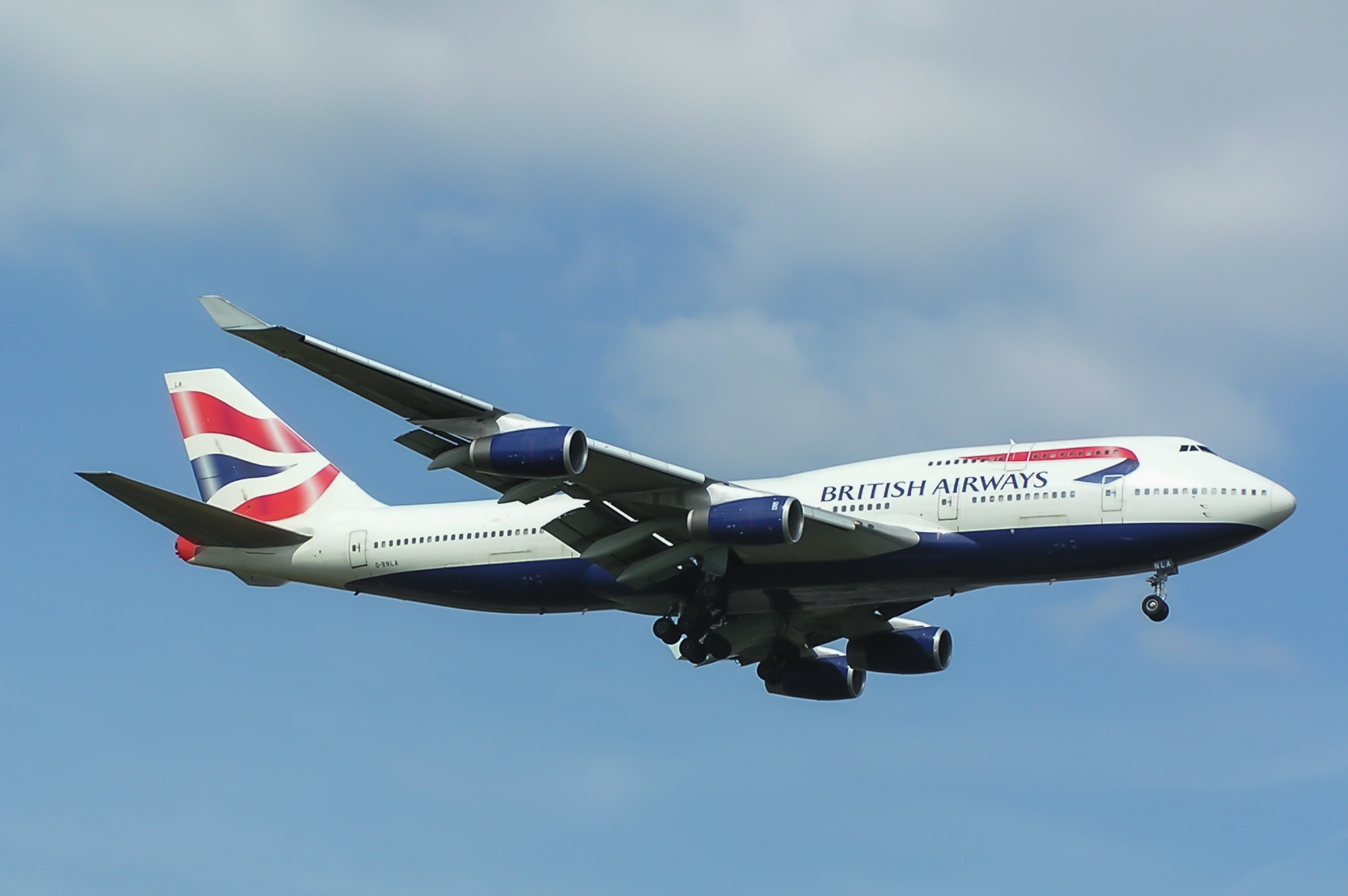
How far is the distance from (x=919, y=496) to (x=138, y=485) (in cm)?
1827

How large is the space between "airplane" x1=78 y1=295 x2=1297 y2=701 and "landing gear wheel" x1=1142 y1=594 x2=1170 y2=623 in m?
0.05

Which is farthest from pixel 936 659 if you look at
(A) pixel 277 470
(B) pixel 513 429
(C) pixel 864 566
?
(A) pixel 277 470

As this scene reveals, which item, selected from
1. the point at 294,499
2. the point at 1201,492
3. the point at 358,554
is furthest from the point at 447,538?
the point at 1201,492

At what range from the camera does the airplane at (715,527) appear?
124 feet

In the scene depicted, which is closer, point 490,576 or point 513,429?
point 513,429

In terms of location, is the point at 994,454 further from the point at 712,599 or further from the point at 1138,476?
the point at 712,599

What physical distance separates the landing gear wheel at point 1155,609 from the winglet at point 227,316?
20.3 meters

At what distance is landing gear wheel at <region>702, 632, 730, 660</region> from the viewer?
146 feet

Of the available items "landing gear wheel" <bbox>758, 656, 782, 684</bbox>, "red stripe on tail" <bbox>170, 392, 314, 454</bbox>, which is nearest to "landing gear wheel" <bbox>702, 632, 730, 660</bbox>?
"landing gear wheel" <bbox>758, 656, 782, 684</bbox>

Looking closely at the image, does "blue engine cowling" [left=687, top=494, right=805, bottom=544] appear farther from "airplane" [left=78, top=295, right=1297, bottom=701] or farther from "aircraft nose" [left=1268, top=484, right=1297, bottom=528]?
"aircraft nose" [left=1268, top=484, right=1297, bottom=528]

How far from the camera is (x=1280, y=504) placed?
1500 inches

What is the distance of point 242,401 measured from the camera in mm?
49656

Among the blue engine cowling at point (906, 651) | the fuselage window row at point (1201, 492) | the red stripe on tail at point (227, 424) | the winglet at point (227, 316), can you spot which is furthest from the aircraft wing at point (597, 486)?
the red stripe on tail at point (227, 424)

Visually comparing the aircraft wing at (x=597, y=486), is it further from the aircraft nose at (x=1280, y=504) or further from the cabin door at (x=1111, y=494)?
the aircraft nose at (x=1280, y=504)
